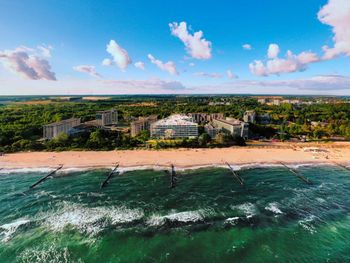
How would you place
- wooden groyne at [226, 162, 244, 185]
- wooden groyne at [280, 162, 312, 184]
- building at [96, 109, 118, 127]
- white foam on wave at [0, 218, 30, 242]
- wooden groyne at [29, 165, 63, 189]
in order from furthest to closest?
building at [96, 109, 118, 127], wooden groyne at [280, 162, 312, 184], wooden groyne at [226, 162, 244, 185], wooden groyne at [29, 165, 63, 189], white foam on wave at [0, 218, 30, 242]

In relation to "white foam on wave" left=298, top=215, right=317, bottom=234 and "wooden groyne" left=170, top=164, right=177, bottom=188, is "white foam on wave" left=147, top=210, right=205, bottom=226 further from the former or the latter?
"white foam on wave" left=298, top=215, right=317, bottom=234

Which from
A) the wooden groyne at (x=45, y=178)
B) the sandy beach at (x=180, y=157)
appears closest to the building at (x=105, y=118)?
the sandy beach at (x=180, y=157)

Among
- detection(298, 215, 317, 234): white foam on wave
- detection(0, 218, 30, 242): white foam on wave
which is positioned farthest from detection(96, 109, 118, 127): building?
detection(298, 215, 317, 234): white foam on wave

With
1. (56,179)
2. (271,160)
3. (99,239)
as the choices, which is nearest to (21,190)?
(56,179)

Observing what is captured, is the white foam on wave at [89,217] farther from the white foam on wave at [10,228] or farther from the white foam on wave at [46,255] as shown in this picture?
the white foam on wave at [46,255]

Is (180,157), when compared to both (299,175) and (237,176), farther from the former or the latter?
(299,175)

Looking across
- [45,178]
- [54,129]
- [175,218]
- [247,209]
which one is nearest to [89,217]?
[175,218]
